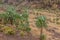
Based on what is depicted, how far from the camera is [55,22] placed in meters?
15.2

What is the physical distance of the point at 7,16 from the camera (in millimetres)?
12156

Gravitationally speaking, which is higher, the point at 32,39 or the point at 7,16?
the point at 7,16

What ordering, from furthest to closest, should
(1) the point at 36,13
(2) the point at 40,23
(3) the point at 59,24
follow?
1. (1) the point at 36,13
2. (3) the point at 59,24
3. (2) the point at 40,23

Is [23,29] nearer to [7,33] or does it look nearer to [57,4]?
[7,33]

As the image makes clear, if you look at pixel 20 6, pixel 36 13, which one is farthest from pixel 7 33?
pixel 20 6

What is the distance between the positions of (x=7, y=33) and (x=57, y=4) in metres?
11.8

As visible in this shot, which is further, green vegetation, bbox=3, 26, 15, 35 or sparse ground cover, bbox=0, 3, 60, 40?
green vegetation, bbox=3, 26, 15, 35

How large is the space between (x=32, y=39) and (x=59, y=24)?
4152 millimetres

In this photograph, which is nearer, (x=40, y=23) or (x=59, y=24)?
(x=40, y=23)

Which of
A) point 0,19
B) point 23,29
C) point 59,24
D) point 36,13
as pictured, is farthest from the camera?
point 36,13

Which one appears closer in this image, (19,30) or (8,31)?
(8,31)

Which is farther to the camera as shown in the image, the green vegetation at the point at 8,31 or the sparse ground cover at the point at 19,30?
the green vegetation at the point at 8,31

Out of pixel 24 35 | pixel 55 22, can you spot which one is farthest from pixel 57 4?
pixel 24 35

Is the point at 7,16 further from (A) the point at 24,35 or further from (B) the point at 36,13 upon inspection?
(B) the point at 36,13
